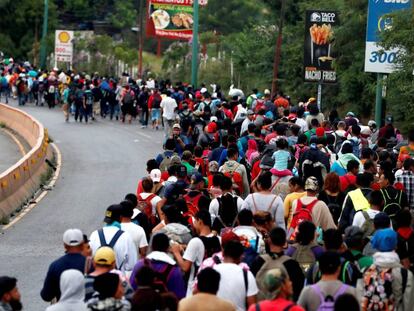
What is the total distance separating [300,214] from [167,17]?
165 feet

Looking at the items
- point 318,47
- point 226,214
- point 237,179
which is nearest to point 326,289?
point 226,214

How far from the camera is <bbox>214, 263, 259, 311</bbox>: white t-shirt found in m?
10.9

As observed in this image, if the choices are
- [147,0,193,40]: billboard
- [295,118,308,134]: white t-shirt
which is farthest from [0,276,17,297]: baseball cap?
[147,0,193,40]: billboard

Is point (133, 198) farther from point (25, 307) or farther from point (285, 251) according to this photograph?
point (285, 251)

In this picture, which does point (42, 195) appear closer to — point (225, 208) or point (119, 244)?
point (225, 208)

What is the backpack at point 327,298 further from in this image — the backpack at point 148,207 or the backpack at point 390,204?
the backpack at point 148,207

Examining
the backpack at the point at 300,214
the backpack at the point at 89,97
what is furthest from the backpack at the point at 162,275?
the backpack at the point at 89,97

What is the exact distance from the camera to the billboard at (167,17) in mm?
64000

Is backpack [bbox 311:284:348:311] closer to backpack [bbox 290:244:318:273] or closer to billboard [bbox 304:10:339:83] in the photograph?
backpack [bbox 290:244:318:273]

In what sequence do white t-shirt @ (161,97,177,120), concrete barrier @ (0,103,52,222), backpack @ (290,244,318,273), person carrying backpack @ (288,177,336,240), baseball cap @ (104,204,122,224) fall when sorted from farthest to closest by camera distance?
1. white t-shirt @ (161,97,177,120)
2. concrete barrier @ (0,103,52,222)
3. person carrying backpack @ (288,177,336,240)
4. baseball cap @ (104,204,122,224)
5. backpack @ (290,244,318,273)

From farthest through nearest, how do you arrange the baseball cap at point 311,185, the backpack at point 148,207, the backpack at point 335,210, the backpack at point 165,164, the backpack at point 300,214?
1. the backpack at point 165,164
2. the backpack at point 148,207
3. the backpack at point 335,210
4. the baseball cap at point 311,185
5. the backpack at point 300,214

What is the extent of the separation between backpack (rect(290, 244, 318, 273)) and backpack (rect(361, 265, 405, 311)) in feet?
2.39

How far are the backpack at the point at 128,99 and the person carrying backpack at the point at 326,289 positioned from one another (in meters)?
37.3

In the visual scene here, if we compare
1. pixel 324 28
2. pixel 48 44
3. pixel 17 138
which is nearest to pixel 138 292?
pixel 324 28
